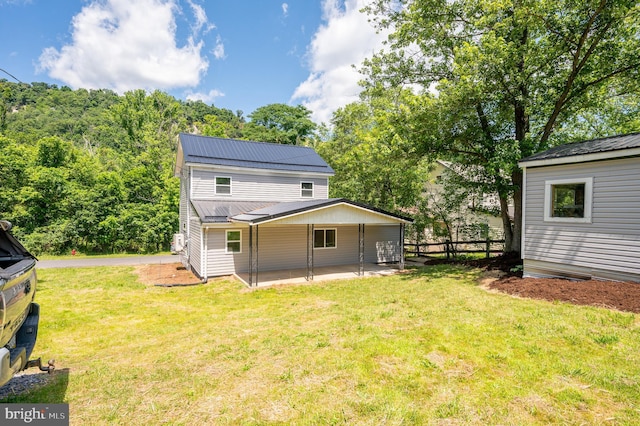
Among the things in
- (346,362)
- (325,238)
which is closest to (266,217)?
(325,238)

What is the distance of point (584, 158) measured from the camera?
8211mm

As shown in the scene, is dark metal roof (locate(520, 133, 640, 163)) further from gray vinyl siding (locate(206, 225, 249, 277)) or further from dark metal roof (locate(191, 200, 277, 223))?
gray vinyl siding (locate(206, 225, 249, 277))

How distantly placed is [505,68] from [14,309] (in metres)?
13.9

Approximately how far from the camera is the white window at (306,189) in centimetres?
1645

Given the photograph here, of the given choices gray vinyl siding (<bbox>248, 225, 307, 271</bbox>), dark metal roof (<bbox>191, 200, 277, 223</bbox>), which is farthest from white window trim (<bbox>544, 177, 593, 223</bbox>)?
dark metal roof (<bbox>191, 200, 277, 223</bbox>)

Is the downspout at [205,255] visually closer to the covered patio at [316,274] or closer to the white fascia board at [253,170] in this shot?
the covered patio at [316,274]

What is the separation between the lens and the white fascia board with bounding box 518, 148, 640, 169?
24.4ft

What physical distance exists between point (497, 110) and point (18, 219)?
27.4m

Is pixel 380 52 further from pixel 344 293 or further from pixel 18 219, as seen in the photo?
pixel 18 219

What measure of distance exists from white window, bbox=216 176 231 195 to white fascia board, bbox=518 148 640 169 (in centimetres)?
1212

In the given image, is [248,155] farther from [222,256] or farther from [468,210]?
[468,210]

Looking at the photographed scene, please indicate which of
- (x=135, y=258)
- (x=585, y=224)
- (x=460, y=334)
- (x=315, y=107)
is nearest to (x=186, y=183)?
(x=135, y=258)

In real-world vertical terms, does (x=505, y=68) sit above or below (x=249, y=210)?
above

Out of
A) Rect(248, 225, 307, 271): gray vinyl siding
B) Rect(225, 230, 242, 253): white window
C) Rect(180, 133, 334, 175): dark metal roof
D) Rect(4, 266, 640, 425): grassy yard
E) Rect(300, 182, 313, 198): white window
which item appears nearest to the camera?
Rect(4, 266, 640, 425): grassy yard
